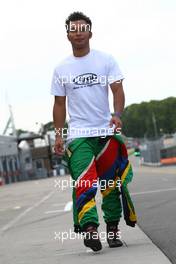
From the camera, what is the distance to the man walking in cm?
618

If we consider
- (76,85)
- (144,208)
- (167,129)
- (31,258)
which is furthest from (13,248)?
(167,129)

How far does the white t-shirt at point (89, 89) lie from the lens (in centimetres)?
623

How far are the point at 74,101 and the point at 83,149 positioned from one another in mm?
455

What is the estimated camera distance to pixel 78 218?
607 cm

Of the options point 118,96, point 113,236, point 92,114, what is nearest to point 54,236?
point 113,236

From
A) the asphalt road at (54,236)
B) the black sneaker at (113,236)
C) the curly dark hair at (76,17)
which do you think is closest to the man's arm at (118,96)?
the curly dark hair at (76,17)

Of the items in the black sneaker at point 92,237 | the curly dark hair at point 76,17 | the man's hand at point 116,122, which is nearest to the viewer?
the black sneaker at point 92,237

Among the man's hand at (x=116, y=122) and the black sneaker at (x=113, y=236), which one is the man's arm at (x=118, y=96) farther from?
the black sneaker at (x=113, y=236)

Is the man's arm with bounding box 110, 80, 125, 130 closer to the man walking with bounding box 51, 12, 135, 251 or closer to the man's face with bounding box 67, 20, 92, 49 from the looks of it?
the man walking with bounding box 51, 12, 135, 251

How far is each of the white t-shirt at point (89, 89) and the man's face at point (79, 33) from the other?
0.44 feet

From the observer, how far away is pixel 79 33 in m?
6.21

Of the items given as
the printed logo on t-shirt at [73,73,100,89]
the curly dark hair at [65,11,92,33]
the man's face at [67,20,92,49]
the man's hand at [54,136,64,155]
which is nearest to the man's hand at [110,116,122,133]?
the printed logo on t-shirt at [73,73,100,89]

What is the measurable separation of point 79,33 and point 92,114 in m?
0.69

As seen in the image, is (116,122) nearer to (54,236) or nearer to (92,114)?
(92,114)
